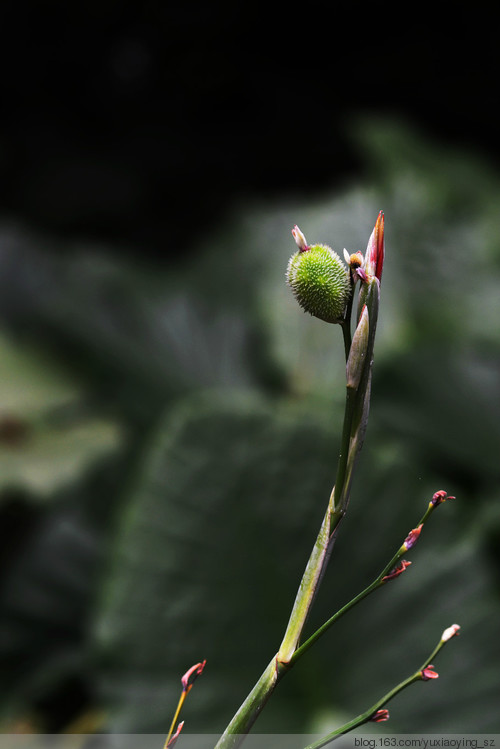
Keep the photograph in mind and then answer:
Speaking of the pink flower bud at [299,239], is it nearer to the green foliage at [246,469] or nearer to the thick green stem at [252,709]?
the thick green stem at [252,709]

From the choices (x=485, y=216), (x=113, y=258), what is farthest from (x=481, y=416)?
(x=113, y=258)

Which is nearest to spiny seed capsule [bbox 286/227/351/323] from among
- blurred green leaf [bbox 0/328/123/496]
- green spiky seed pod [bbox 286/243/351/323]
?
green spiky seed pod [bbox 286/243/351/323]

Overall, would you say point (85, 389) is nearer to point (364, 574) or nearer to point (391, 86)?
point (364, 574)

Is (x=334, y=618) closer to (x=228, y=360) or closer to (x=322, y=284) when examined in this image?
(x=322, y=284)

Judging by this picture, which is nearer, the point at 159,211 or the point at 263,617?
the point at 263,617

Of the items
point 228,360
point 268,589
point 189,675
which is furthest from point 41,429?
point 189,675

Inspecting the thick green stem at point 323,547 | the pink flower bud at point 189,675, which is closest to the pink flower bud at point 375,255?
the thick green stem at point 323,547

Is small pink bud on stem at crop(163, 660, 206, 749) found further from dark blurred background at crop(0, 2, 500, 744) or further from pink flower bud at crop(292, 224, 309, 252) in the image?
dark blurred background at crop(0, 2, 500, 744)

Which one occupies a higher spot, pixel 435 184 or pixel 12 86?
pixel 12 86
